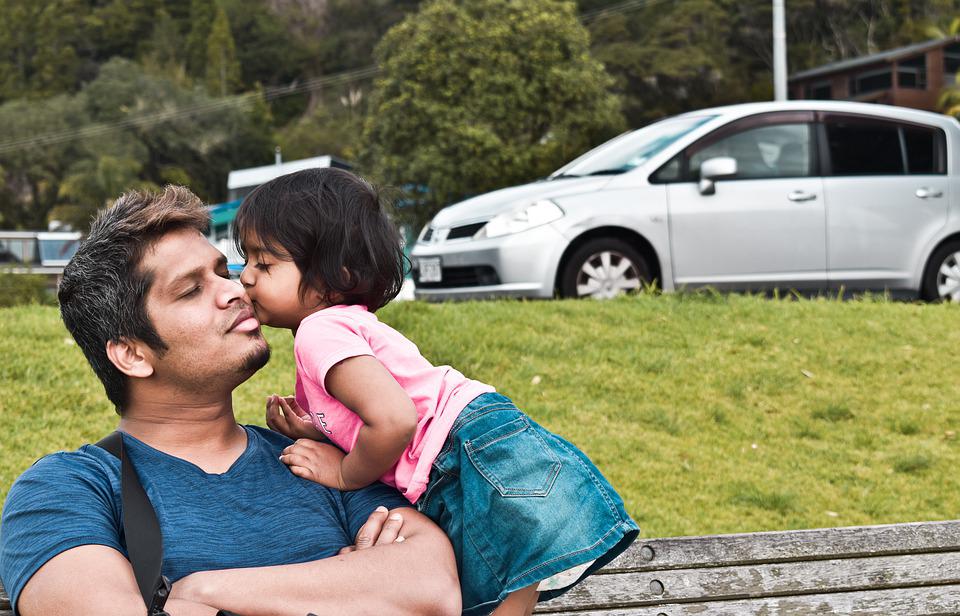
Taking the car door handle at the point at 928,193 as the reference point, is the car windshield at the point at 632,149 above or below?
above

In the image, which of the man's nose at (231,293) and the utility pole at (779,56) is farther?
the utility pole at (779,56)

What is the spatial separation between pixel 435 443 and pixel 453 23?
34783 millimetres

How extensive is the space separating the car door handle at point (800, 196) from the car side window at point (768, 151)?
186 mm

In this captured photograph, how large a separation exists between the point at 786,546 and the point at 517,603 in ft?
3.13

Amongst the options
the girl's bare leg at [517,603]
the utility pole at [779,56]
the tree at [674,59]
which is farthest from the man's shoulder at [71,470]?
the tree at [674,59]

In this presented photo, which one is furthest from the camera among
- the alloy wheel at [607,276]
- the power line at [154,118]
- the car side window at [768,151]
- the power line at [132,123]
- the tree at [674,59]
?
the power line at [132,123]

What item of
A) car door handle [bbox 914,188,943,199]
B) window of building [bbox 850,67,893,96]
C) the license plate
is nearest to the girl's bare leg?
the license plate

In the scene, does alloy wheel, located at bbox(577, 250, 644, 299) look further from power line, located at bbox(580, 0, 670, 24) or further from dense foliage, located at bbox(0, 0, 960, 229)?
power line, located at bbox(580, 0, 670, 24)

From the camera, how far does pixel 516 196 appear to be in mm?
8508

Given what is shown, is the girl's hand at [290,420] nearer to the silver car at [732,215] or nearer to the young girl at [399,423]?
the young girl at [399,423]

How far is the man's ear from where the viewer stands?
7.87 feet

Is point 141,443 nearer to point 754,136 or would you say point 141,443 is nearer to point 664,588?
point 664,588

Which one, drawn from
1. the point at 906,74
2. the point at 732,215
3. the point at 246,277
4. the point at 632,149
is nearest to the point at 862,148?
the point at 732,215

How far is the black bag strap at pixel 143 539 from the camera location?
6.70 ft
